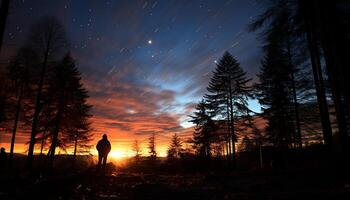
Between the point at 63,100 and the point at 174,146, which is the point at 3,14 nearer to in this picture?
the point at 63,100

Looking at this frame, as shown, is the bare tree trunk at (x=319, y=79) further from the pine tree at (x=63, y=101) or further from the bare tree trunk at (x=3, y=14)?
the pine tree at (x=63, y=101)

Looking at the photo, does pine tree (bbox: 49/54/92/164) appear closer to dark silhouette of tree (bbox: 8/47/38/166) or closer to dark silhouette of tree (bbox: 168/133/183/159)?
dark silhouette of tree (bbox: 8/47/38/166)

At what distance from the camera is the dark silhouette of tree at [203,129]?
103ft

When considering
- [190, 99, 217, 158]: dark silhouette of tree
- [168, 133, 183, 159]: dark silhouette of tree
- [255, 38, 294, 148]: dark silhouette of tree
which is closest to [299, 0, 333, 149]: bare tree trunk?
[255, 38, 294, 148]: dark silhouette of tree

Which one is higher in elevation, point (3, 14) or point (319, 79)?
point (3, 14)

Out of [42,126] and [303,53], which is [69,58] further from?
[303,53]

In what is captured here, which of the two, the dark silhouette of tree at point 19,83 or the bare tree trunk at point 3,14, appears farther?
the dark silhouette of tree at point 19,83

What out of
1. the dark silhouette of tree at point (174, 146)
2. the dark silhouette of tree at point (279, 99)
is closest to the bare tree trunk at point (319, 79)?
the dark silhouette of tree at point (279, 99)

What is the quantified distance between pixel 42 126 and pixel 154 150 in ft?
132

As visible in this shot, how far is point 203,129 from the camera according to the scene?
34.3 meters

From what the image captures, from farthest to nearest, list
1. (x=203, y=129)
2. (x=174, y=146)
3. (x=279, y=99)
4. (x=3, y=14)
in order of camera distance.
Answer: (x=174, y=146) → (x=203, y=129) → (x=279, y=99) → (x=3, y=14)

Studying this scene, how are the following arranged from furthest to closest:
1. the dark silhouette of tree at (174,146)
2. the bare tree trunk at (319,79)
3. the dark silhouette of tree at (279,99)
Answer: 1. the dark silhouette of tree at (174,146)
2. the dark silhouette of tree at (279,99)
3. the bare tree trunk at (319,79)

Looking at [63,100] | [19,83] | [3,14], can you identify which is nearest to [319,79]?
[3,14]

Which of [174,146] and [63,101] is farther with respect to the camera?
[174,146]
